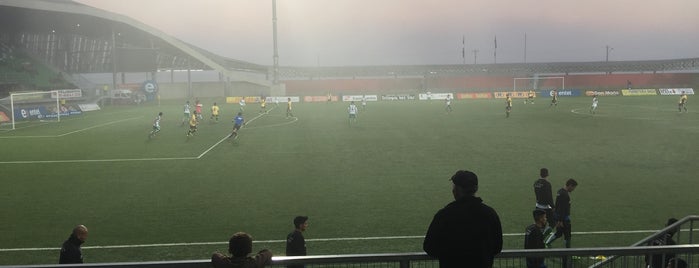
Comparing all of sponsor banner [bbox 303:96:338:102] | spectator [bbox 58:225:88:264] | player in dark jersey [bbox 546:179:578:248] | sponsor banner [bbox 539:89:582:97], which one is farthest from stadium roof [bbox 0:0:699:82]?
player in dark jersey [bbox 546:179:578:248]

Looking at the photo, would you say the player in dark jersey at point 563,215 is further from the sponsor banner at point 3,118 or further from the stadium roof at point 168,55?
the stadium roof at point 168,55

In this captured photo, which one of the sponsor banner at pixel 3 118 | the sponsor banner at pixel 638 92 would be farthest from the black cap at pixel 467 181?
the sponsor banner at pixel 638 92

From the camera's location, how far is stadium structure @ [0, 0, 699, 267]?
6706cm

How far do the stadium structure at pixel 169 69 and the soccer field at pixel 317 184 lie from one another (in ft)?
96.3

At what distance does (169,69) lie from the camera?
102m

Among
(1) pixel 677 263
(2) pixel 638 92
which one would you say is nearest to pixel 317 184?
(1) pixel 677 263

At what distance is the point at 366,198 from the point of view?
15625 millimetres

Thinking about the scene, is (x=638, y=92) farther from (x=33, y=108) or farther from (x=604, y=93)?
(x=33, y=108)

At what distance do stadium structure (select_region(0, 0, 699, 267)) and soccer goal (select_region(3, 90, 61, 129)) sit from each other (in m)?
1.90

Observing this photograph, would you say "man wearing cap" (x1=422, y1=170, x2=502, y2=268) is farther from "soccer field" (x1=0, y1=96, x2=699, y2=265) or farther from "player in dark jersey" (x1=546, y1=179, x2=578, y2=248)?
"player in dark jersey" (x1=546, y1=179, x2=578, y2=248)

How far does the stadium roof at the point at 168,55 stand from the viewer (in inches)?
2518

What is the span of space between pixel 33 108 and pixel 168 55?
44040 mm

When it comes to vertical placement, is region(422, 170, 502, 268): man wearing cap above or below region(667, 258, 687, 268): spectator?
above

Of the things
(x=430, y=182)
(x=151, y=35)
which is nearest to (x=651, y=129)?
(x=430, y=182)
